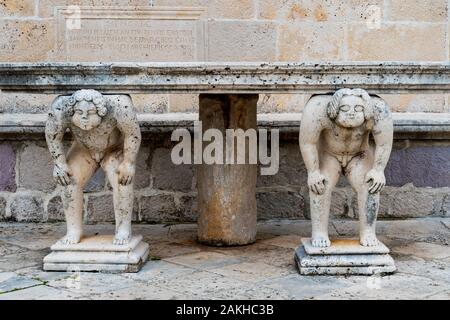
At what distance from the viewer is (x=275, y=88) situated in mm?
3361

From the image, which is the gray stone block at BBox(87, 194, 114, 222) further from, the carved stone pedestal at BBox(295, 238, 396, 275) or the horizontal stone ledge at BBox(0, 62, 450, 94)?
the carved stone pedestal at BBox(295, 238, 396, 275)

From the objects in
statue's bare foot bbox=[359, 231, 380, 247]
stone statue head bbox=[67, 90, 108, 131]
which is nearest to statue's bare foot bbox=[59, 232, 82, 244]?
stone statue head bbox=[67, 90, 108, 131]

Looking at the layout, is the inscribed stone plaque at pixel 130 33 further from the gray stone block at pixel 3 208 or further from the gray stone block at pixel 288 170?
the gray stone block at pixel 3 208

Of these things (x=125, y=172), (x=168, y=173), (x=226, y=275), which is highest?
(x=125, y=172)

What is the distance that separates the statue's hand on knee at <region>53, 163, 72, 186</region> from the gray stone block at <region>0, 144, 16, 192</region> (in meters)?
1.47

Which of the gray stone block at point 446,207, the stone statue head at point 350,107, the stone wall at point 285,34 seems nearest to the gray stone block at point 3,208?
the stone wall at point 285,34

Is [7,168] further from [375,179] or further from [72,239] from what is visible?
[375,179]

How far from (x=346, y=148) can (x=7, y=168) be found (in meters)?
2.64

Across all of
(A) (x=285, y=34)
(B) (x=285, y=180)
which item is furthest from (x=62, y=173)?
(A) (x=285, y=34)

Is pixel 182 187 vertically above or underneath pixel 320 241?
above

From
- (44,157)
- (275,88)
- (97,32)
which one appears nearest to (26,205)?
(44,157)

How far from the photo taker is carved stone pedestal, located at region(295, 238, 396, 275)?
3410 millimetres

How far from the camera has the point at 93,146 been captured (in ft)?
11.6

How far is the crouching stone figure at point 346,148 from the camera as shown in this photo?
131 inches
